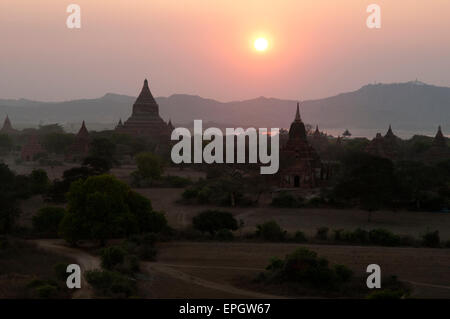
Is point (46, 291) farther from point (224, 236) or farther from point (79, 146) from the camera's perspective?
point (79, 146)

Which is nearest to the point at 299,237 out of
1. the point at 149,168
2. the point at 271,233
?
the point at 271,233

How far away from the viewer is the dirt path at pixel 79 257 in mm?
16547

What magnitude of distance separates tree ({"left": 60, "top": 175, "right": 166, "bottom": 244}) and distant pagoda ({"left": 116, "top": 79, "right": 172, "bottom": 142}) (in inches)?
1818

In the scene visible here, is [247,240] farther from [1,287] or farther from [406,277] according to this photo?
[1,287]

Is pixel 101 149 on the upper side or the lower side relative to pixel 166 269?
upper

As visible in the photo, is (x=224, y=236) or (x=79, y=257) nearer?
(x=79, y=257)

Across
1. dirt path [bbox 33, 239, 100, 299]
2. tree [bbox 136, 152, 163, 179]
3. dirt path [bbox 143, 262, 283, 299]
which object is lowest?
dirt path [bbox 143, 262, 283, 299]

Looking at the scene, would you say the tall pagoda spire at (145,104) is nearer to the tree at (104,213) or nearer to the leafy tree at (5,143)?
the leafy tree at (5,143)

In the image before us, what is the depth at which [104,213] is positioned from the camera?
2392cm

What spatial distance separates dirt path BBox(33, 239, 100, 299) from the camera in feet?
54.3

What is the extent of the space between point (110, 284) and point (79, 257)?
5.69 metres

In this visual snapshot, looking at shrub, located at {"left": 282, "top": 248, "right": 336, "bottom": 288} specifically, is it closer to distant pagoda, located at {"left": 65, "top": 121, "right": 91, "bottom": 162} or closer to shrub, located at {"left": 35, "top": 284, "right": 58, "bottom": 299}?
shrub, located at {"left": 35, "top": 284, "right": 58, "bottom": 299}

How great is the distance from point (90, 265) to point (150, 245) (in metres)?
3.43

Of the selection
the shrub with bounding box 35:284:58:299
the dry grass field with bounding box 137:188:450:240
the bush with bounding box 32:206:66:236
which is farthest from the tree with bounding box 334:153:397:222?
the shrub with bounding box 35:284:58:299
